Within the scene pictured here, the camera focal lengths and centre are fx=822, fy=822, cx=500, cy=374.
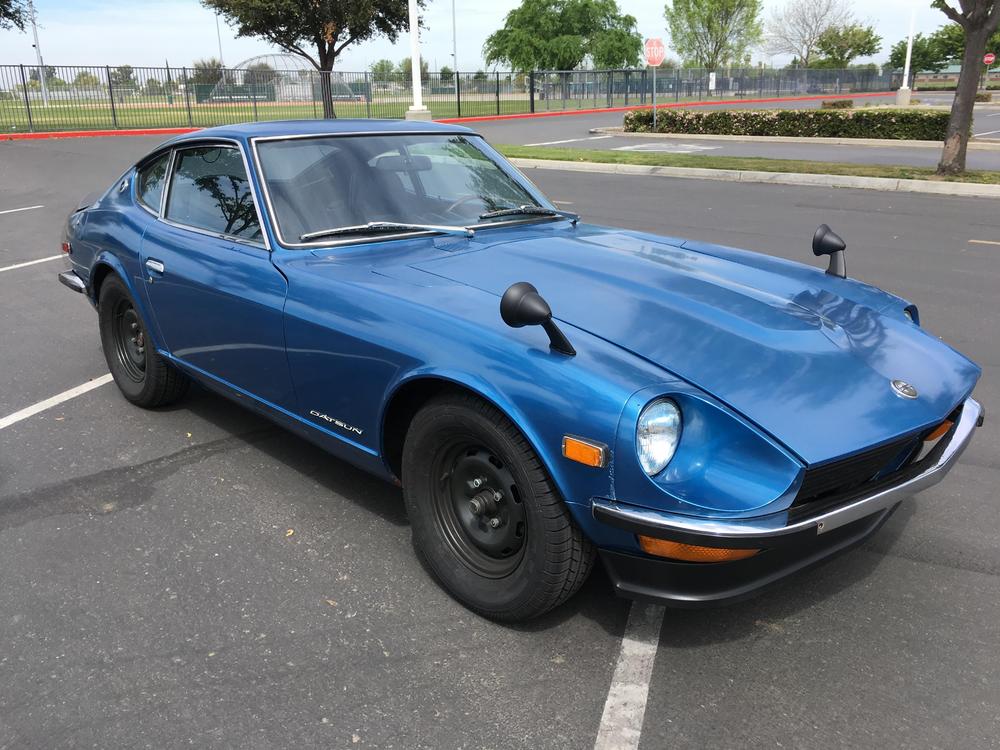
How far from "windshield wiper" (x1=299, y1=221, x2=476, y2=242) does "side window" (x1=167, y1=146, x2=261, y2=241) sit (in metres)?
0.29

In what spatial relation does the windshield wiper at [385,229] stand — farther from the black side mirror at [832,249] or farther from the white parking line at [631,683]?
the white parking line at [631,683]

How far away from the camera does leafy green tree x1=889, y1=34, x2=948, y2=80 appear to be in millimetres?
79938

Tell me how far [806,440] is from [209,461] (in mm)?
2888

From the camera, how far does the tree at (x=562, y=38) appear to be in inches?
2798

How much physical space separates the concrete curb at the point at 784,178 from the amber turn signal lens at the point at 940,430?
40.5 ft

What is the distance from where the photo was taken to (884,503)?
2.44 m

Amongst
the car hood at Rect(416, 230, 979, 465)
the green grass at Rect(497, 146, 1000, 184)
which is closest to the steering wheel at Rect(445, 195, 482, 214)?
the car hood at Rect(416, 230, 979, 465)

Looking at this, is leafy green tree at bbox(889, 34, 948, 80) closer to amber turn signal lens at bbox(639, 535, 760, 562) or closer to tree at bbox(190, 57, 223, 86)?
tree at bbox(190, 57, 223, 86)

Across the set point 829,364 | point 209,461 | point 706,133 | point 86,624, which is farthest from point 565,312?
point 706,133

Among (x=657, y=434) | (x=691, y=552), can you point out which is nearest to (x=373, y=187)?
(x=657, y=434)

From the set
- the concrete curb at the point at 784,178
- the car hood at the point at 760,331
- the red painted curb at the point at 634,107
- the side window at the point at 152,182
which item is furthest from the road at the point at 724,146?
the side window at the point at 152,182

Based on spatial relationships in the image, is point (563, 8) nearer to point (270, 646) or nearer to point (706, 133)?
point (706, 133)

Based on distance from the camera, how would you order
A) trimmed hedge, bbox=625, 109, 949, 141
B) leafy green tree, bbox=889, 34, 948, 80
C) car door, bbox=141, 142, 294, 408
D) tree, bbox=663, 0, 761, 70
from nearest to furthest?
car door, bbox=141, 142, 294, 408 < trimmed hedge, bbox=625, 109, 949, 141 < tree, bbox=663, 0, 761, 70 < leafy green tree, bbox=889, 34, 948, 80

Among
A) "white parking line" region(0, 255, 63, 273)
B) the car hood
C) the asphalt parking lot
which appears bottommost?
the asphalt parking lot
